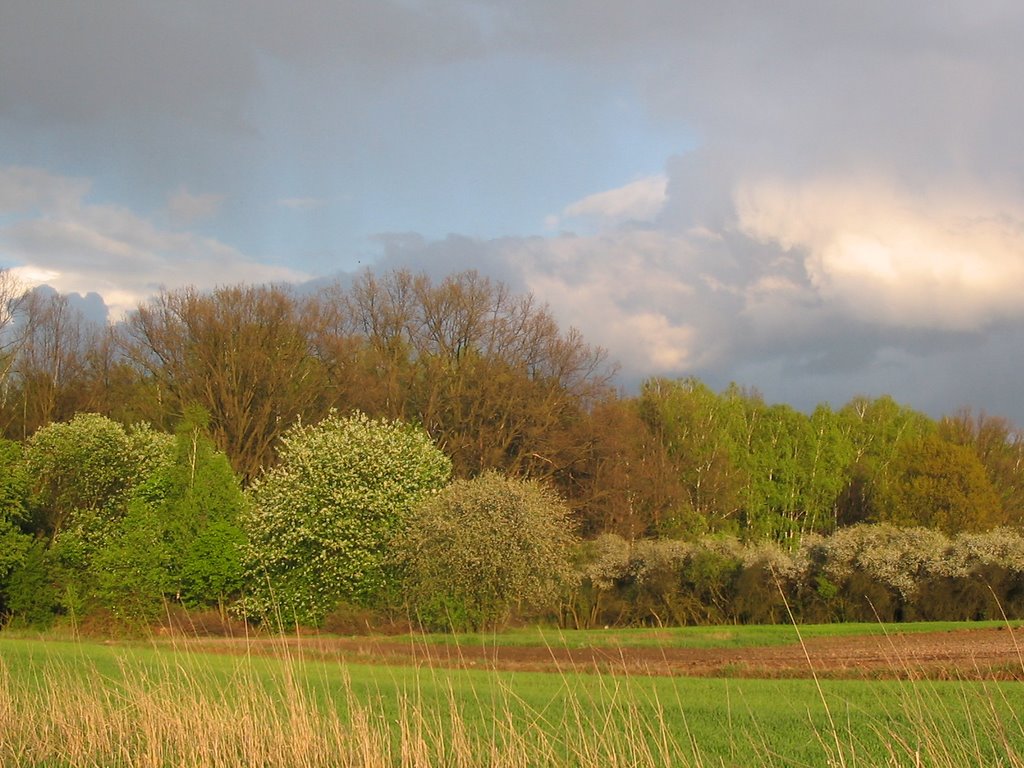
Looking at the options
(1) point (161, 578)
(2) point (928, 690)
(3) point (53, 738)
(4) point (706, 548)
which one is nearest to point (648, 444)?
(4) point (706, 548)

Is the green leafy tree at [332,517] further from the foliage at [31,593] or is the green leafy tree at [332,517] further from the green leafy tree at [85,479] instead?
the foliage at [31,593]

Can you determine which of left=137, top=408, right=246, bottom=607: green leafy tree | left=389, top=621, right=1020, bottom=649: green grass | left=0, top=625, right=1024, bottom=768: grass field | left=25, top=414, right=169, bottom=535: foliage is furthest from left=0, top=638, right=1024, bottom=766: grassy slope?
left=25, top=414, right=169, bottom=535: foliage

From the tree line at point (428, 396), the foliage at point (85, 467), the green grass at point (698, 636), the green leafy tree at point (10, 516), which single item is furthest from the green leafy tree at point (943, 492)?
the green leafy tree at point (10, 516)

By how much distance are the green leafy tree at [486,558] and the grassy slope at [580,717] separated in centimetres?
1584

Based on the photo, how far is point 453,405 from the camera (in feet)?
178

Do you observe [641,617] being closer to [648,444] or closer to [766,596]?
[766,596]

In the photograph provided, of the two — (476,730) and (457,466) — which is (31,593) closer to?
(457,466)

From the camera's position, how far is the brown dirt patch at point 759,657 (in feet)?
65.7

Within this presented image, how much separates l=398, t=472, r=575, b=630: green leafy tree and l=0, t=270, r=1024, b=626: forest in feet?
0.77

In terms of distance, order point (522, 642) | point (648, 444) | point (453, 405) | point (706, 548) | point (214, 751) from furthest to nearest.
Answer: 1. point (648, 444)
2. point (453, 405)
3. point (706, 548)
4. point (522, 642)
5. point (214, 751)

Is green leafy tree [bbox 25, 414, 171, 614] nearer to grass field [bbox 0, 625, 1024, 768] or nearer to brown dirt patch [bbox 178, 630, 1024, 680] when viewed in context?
brown dirt patch [bbox 178, 630, 1024, 680]

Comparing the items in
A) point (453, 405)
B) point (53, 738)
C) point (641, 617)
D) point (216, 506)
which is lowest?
point (641, 617)

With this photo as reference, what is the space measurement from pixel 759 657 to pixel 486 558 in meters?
12.5

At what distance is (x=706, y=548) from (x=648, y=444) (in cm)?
1871
